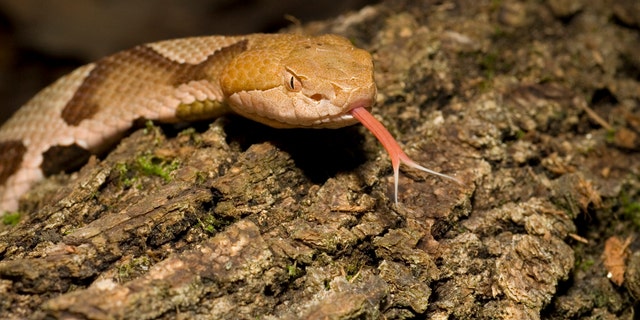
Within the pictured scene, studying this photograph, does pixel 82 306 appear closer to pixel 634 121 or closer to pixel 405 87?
pixel 405 87

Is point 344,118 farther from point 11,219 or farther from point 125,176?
point 11,219

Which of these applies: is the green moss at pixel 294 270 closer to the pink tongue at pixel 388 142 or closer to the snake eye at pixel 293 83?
the pink tongue at pixel 388 142

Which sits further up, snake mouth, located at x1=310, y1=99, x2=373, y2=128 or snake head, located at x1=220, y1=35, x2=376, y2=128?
snake head, located at x1=220, y1=35, x2=376, y2=128

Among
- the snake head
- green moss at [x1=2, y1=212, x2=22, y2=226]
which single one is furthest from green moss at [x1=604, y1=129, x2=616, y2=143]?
green moss at [x1=2, y1=212, x2=22, y2=226]

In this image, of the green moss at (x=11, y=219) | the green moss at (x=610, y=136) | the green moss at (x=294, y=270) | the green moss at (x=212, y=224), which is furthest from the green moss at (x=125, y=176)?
the green moss at (x=610, y=136)

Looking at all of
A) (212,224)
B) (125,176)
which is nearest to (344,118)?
(212,224)

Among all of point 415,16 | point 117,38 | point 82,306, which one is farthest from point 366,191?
point 117,38

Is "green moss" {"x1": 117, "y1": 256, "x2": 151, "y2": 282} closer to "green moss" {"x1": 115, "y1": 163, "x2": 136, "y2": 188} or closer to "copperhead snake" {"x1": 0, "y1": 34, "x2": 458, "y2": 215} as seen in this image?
"green moss" {"x1": 115, "y1": 163, "x2": 136, "y2": 188}
